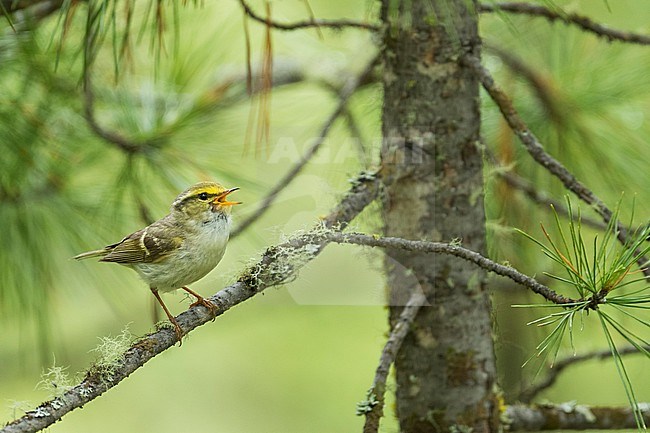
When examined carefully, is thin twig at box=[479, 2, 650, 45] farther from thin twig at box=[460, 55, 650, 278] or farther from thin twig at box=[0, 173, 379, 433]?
thin twig at box=[0, 173, 379, 433]

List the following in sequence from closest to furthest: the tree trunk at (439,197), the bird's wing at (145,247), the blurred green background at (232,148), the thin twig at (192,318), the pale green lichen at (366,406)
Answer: the thin twig at (192,318), the bird's wing at (145,247), the pale green lichen at (366,406), the tree trunk at (439,197), the blurred green background at (232,148)

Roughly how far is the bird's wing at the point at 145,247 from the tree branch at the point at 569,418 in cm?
62

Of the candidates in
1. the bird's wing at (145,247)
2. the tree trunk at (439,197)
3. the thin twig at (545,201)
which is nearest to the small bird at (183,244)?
the bird's wing at (145,247)

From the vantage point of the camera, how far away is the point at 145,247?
0.72m

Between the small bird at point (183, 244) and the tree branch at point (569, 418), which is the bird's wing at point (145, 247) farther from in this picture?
the tree branch at point (569, 418)

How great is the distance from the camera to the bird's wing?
714 millimetres

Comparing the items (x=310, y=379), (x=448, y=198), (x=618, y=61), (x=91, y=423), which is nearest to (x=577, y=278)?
(x=448, y=198)

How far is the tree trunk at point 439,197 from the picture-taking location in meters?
1.04

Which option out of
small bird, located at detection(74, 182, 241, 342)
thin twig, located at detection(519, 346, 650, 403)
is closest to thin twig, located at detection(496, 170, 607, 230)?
thin twig, located at detection(519, 346, 650, 403)

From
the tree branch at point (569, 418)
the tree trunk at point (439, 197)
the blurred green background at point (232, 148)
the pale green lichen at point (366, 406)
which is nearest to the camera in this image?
the pale green lichen at point (366, 406)

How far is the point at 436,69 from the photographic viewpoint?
3.41 ft

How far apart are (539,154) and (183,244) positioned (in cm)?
47

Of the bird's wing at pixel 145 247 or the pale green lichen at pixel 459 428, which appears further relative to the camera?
the pale green lichen at pixel 459 428

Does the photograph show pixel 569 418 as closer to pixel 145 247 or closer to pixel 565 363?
pixel 565 363
